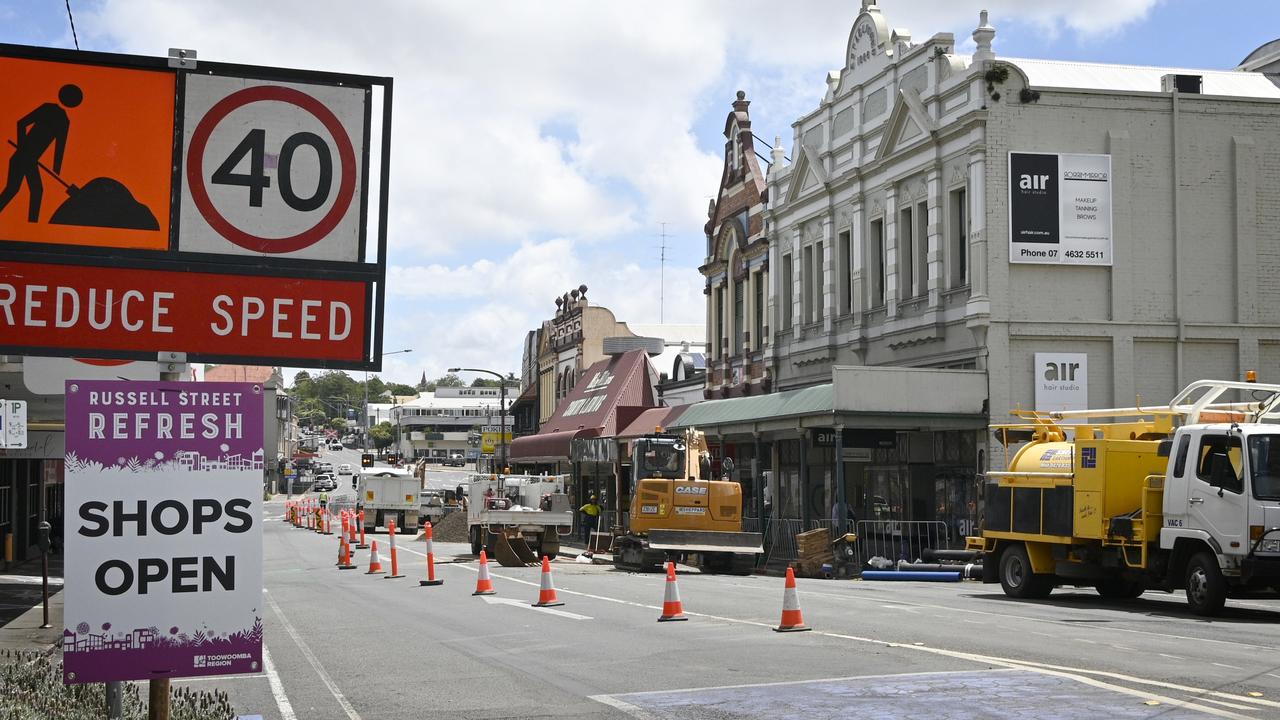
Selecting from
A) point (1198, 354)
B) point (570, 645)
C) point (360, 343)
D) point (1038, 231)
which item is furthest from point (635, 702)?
point (1198, 354)

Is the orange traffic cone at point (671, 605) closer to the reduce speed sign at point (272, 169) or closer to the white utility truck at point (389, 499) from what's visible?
the reduce speed sign at point (272, 169)

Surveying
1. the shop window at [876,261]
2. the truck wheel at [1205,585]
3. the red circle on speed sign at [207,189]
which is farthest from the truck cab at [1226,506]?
the shop window at [876,261]

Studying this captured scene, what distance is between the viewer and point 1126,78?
3331 centimetres

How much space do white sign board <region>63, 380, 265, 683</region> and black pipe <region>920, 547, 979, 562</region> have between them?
22.9 meters

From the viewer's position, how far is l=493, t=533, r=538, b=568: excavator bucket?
1230 inches

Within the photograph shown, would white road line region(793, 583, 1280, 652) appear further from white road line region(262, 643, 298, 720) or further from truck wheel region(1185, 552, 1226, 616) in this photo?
white road line region(262, 643, 298, 720)

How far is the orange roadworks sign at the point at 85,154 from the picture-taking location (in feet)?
19.9

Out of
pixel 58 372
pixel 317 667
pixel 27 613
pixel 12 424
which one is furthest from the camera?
pixel 27 613

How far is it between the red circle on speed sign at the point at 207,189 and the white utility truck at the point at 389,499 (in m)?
49.6

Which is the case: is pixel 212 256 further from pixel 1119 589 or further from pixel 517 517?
pixel 517 517

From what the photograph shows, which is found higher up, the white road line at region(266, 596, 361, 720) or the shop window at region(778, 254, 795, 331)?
the shop window at region(778, 254, 795, 331)

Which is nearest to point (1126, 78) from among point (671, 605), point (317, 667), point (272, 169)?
point (671, 605)

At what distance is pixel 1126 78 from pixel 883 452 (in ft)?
35.9

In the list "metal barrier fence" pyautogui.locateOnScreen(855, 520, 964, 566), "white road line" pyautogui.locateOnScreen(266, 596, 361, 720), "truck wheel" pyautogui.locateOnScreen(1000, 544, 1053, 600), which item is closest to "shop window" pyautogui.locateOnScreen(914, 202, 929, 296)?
"metal barrier fence" pyautogui.locateOnScreen(855, 520, 964, 566)
